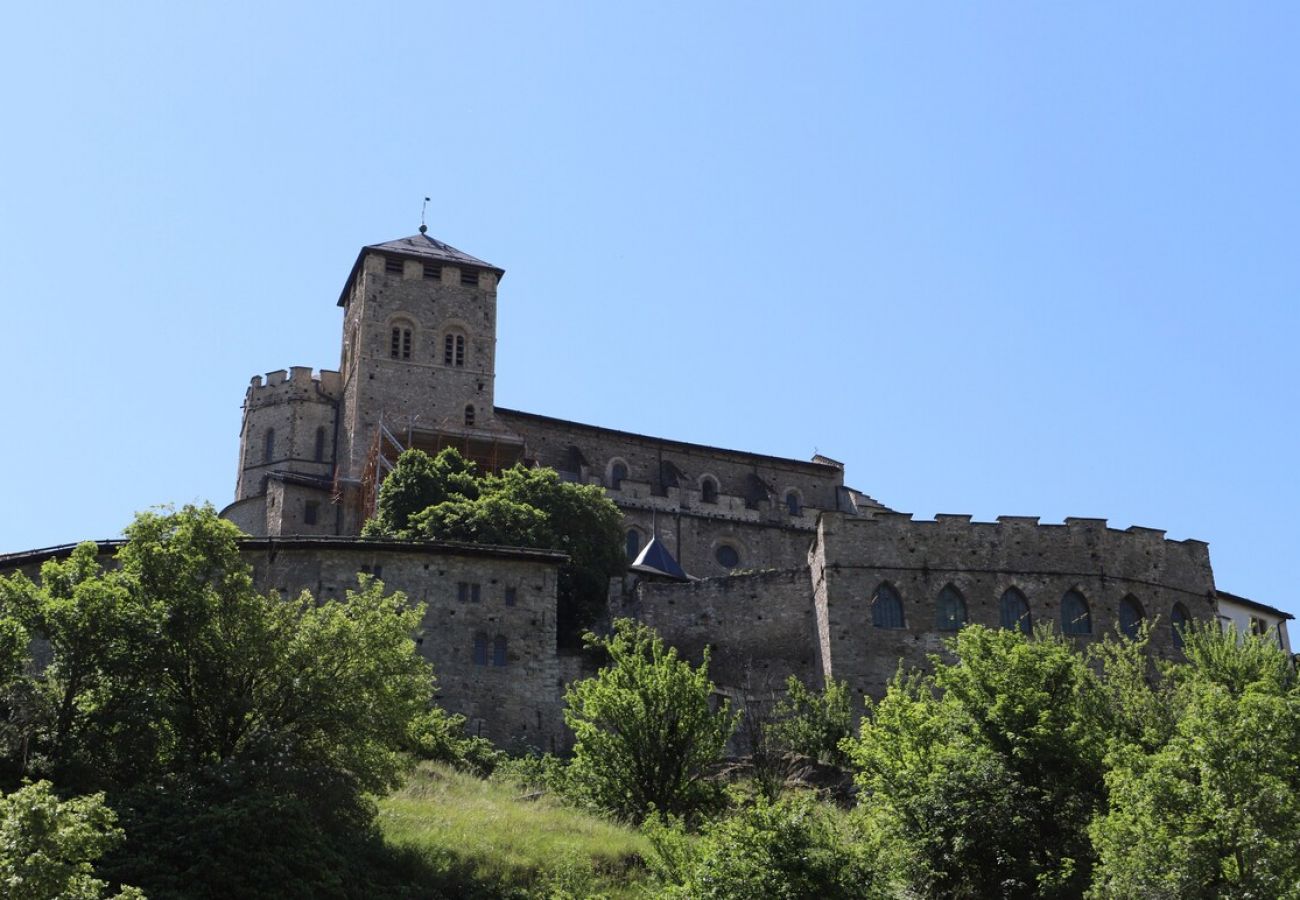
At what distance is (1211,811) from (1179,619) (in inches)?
1086

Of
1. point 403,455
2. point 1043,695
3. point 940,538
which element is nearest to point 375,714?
point 1043,695

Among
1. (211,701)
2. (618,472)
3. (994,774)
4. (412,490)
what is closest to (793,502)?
(618,472)

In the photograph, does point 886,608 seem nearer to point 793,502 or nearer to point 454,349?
point 793,502

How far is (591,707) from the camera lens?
38.7 meters

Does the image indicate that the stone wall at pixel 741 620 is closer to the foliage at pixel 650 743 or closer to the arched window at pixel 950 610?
the arched window at pixel 950 610

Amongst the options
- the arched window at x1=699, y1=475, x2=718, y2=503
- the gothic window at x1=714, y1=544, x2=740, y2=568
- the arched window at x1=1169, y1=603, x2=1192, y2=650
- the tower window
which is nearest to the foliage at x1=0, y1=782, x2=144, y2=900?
the arched window at x1=1169, y1=603, x2=1192, y2=650

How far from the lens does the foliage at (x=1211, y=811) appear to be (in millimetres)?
26250

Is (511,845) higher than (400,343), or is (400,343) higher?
(400,343)

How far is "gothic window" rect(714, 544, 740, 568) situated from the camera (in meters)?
71.8

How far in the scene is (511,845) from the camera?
111ft

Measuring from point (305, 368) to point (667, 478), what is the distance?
16.6 meters

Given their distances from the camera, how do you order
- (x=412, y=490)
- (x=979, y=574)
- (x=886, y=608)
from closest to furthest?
(x=886, y=608) < (x=979, y=574) < (x=412, y=490)

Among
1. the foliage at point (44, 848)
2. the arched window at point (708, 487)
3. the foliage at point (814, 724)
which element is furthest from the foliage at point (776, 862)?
the arched window at point (708, 487)

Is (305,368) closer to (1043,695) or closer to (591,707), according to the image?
(591,707)
